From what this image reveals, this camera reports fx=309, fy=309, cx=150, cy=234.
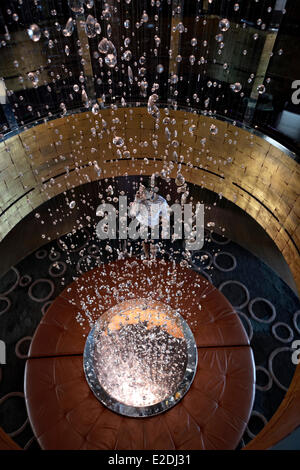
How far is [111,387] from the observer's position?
3.10 m

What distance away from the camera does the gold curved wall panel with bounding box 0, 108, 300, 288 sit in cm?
394

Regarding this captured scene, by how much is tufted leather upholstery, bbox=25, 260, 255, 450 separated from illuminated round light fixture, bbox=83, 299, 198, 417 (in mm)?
82

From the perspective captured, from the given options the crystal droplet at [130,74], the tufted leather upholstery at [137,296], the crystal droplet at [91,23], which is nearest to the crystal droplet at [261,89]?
the crystal droplet at [130,74]

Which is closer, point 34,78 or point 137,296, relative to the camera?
point 137,296

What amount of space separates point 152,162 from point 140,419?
12.3ft

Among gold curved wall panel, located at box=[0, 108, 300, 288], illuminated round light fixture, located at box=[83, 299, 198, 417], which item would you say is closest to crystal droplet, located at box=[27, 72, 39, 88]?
gold curved wall panel, located at box=[0, 108, 300, 288]

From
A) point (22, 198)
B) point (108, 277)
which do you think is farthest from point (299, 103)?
point (22, 198)

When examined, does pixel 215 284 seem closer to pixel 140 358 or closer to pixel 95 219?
pixel 140 358

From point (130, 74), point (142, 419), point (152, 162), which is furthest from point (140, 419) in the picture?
point (130, 74)

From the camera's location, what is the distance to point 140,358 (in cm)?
329

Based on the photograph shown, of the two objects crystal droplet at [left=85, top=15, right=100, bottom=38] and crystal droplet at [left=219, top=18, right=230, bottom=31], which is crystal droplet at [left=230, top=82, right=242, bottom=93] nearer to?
crystal droplet at [left=219, top=18, right=230, bottom=31]

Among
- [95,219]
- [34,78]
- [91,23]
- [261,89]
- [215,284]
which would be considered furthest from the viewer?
[95,219]

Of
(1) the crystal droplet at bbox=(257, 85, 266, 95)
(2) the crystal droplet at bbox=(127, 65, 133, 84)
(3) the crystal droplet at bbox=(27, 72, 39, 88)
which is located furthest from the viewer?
(2) the crystal droplet at bbox=(127, 65, 133, 84)

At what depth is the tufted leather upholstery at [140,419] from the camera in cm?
279
